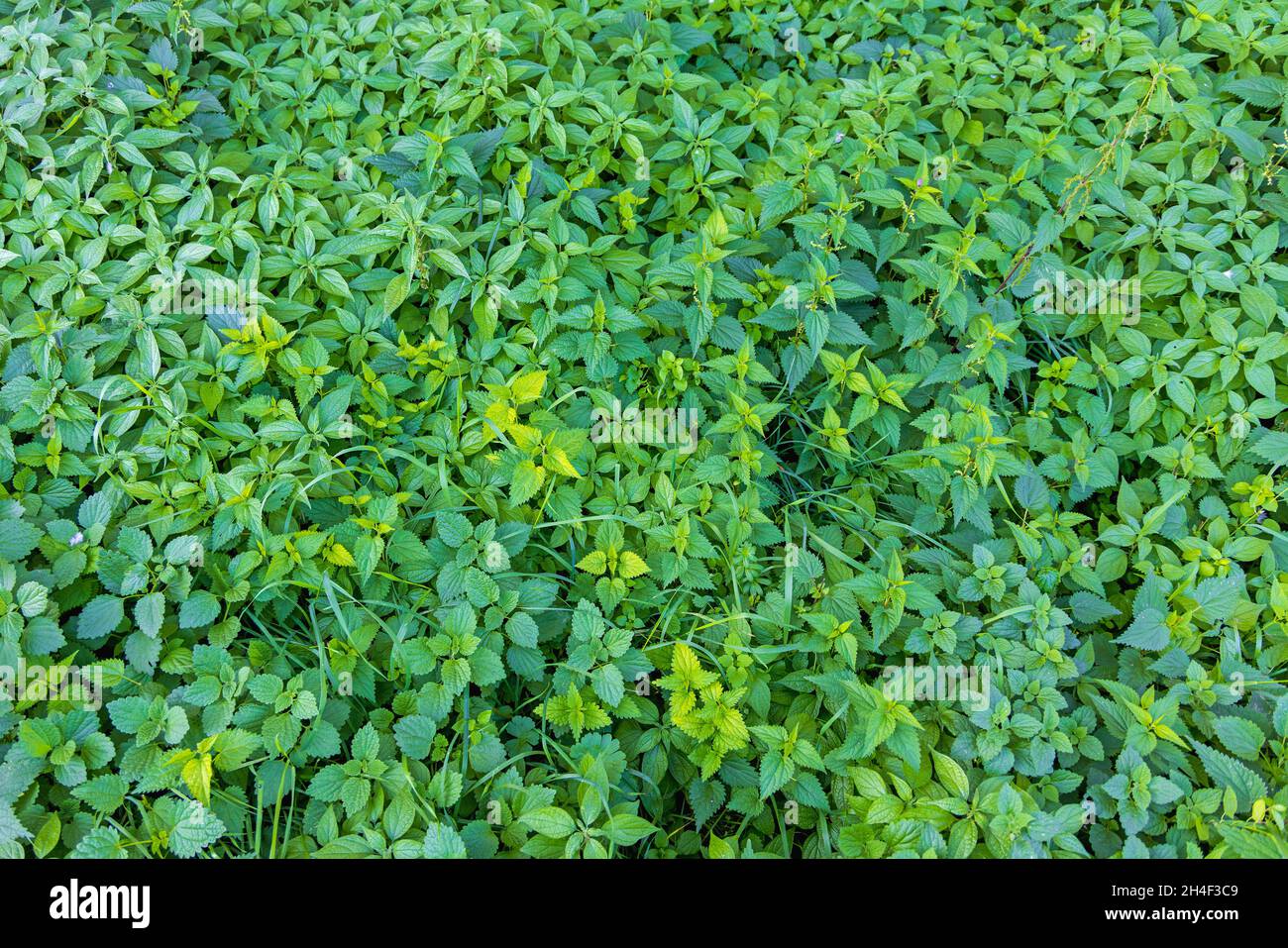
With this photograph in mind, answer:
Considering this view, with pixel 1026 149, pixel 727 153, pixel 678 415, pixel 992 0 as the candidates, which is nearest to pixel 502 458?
pixel 678 415

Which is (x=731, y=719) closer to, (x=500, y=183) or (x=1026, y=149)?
(x=500, y=183)

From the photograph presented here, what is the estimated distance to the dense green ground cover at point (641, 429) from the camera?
2664 millimetres

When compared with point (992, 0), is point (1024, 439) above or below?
below

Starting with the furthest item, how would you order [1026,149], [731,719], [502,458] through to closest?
[1026,149] → [502,458] → [731,719]

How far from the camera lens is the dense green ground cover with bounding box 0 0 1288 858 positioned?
266 centimetres

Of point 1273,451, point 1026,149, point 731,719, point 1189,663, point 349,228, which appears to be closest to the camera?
point 731,719

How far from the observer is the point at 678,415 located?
11.0 ft

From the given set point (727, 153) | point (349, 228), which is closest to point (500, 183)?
point (349, 228)

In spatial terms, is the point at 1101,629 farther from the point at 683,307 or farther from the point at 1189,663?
the point at 683,307

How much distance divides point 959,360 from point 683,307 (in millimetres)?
1187

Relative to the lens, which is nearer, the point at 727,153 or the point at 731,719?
the point at 731,719

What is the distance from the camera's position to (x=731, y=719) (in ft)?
8.82

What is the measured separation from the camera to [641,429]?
327 cm

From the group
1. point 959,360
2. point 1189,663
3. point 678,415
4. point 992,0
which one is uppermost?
point 992,0
